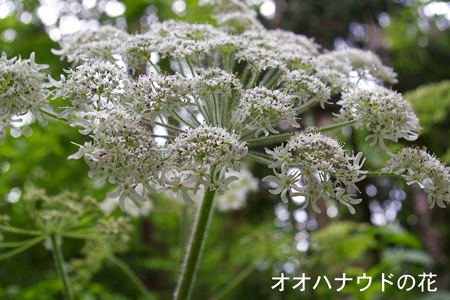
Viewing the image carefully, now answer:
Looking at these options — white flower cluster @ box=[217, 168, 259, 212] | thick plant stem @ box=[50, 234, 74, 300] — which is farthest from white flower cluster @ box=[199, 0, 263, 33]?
thick plant stem @ box=[50, 234, 74, 300]

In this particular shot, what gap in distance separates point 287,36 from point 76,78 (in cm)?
241

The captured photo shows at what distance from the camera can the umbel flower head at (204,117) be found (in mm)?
2307

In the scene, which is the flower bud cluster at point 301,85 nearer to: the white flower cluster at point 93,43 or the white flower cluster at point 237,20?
the white flower cluster at point 237,20

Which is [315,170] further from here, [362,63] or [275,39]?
[362,63]

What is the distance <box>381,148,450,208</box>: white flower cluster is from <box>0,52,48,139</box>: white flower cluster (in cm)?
266

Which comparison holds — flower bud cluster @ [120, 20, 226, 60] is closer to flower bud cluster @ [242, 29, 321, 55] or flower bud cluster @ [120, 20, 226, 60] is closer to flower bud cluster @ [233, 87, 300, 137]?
flower bud cluster @ [242, 29, 321, 55]

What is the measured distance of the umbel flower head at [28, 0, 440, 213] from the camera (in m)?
2.31

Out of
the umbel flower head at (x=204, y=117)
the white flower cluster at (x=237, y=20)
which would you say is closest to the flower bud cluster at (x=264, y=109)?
the umbel flower head at (x=204, y=117)

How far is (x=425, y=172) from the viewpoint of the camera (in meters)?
2.58

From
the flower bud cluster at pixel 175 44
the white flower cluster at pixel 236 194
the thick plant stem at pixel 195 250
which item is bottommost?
the thick plant stem at pixel 195 250

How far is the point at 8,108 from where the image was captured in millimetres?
2680

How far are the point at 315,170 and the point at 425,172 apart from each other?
0.87 meters

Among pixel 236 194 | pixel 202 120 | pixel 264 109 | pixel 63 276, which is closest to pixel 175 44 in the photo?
pixel 202 120

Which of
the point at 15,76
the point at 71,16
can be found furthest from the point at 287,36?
the point at 71,16
